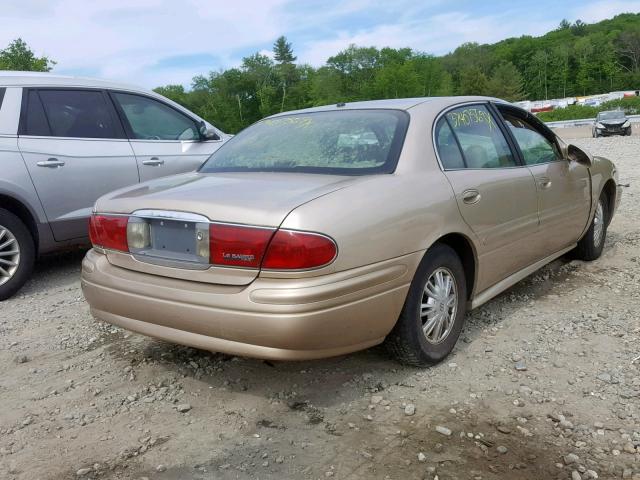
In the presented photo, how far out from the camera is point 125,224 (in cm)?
306

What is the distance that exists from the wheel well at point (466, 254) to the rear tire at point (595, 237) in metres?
2.15

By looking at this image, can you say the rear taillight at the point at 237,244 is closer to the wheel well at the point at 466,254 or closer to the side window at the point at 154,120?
the wheel well at the point at 466,254

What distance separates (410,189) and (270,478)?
1.51 metres

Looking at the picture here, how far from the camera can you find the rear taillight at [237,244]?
2.63 meters

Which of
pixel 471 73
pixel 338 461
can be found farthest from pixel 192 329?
pixel 471 73

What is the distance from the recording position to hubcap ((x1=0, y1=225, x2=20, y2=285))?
4.92 metres

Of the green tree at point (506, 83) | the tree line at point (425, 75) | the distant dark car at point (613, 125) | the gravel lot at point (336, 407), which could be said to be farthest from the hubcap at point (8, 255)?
the green tree at point (506, 83)

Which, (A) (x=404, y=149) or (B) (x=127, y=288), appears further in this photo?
(A) (x=404, y=149)

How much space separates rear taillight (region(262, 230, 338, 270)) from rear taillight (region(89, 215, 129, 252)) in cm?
89

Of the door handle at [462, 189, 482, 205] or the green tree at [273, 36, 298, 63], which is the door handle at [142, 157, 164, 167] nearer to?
the door handle at [462, 189, 482, 205]

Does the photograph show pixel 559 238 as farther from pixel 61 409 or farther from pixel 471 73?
pixel 471 73

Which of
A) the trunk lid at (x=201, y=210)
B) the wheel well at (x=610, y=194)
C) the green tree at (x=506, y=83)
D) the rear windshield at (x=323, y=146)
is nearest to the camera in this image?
the trunk lid at (x=201, y=210)

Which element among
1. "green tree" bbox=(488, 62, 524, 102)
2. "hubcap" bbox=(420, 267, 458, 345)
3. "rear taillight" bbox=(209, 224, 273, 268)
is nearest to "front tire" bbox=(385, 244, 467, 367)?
"hubcap" bbox=(420, 267, 458, 345)

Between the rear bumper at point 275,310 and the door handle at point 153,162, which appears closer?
the rear bumper at point 275,310
